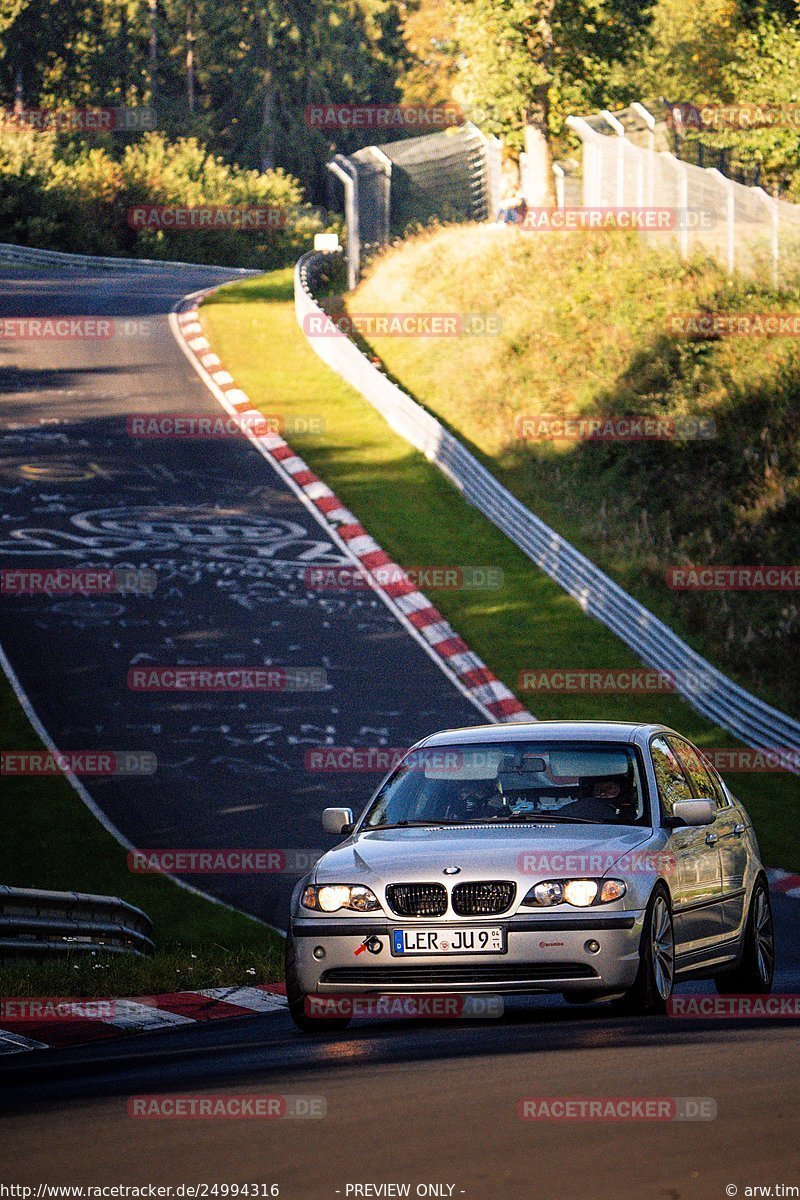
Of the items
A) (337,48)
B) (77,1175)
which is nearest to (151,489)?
(77,1175)

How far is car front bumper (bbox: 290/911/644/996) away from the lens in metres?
8.63

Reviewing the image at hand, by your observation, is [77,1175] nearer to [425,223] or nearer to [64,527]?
[64,527]

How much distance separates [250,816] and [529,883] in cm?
848

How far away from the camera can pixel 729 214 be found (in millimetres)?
33188
